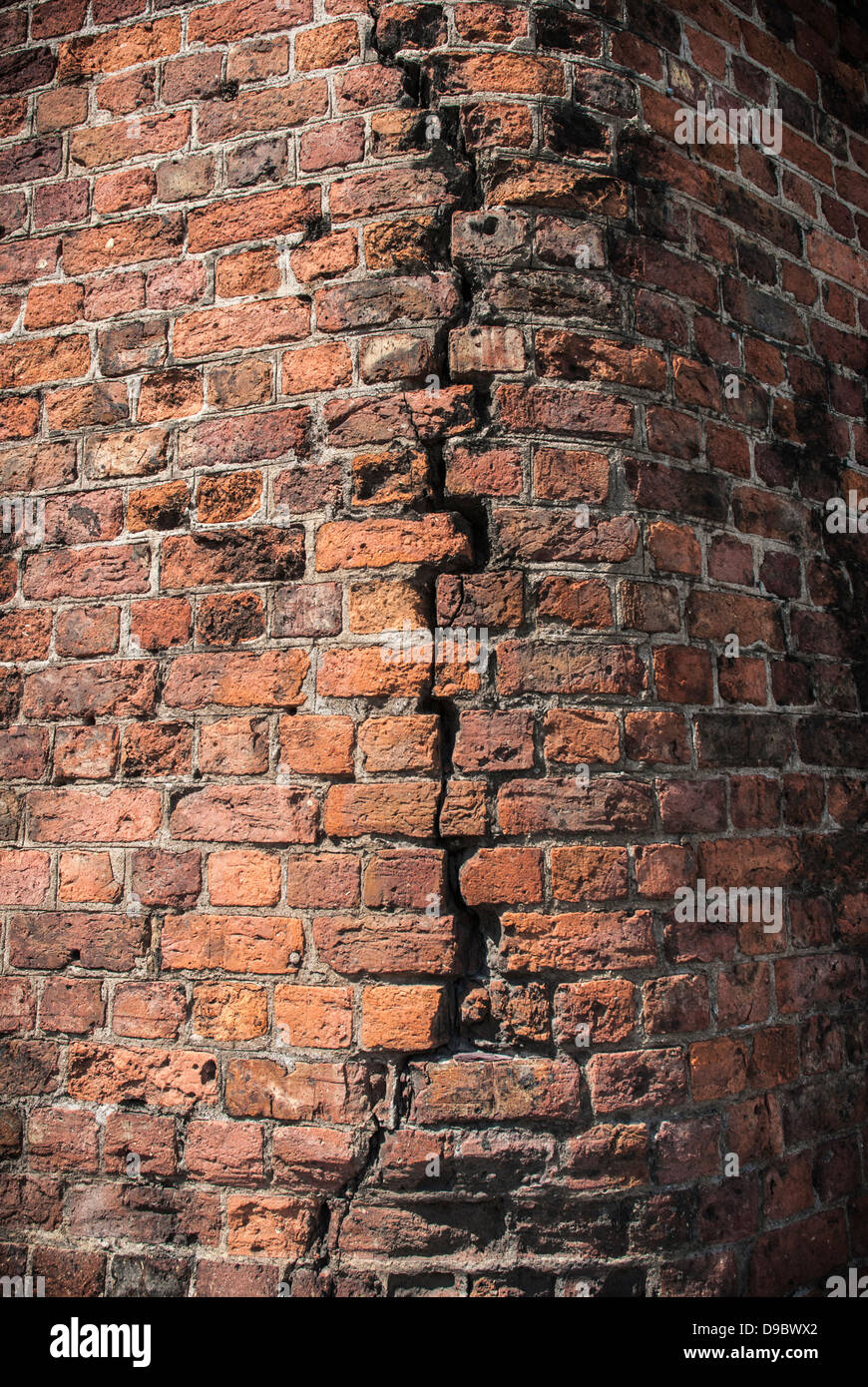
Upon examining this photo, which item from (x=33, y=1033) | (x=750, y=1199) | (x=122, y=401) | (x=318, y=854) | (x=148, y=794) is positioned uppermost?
(x=122, y=401)

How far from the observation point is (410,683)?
66.2 inches

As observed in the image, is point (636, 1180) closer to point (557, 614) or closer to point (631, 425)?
point (557, 614)

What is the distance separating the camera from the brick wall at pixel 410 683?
64.2 inches

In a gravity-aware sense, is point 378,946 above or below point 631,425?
below

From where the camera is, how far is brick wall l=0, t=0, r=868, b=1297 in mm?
1631

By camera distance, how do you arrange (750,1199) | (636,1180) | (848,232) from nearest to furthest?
(636,1180) → (750,1199) → (848,232)

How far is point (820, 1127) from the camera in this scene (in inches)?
73.7

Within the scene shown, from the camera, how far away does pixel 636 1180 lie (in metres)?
1.61

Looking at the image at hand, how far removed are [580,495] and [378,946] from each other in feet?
3.02

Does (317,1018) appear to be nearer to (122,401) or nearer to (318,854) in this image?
(318,854)

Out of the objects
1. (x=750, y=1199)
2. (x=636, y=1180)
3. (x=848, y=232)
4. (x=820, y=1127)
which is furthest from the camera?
(x=848, y=232)

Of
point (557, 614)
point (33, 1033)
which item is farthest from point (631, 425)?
point (33, 1033)

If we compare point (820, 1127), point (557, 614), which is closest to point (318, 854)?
point (557, 614)

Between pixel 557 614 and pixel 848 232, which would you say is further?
pixel 848 232
